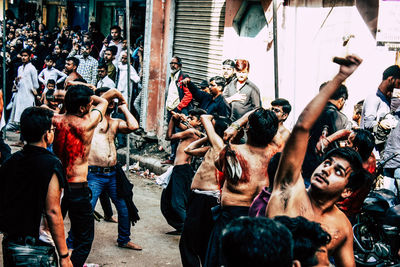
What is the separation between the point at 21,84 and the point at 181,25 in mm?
Result: 4257

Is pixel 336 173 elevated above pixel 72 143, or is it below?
above

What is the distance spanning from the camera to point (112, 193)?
5996mm

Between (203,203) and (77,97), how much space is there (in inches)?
62.8

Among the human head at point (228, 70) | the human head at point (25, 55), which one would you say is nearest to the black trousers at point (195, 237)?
the human head at point (228, 70)

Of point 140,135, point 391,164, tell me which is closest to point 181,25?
point 140,135

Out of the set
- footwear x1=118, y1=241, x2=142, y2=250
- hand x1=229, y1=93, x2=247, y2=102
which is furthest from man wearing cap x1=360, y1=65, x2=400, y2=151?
footwear x1=118, y1=241, x2=142, y2=250

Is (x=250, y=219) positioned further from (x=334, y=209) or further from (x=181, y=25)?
(x=181, y=25)

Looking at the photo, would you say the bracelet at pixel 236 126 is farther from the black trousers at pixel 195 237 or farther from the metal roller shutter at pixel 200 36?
the metal roller shutter at pixel 200 36

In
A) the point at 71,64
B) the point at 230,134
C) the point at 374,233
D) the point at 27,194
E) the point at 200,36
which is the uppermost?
the point at 200,36

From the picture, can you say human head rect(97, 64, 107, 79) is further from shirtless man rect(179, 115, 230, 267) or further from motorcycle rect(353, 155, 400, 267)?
motorcycle rect(353, 155, 400, 267)

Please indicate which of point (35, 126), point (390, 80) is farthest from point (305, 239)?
point (390, 80)

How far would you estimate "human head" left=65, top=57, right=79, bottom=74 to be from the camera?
36.6 ft

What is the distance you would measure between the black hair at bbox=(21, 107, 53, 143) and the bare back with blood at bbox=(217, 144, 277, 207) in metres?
1.41

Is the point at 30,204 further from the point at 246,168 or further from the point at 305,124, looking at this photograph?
the point at 305,124
